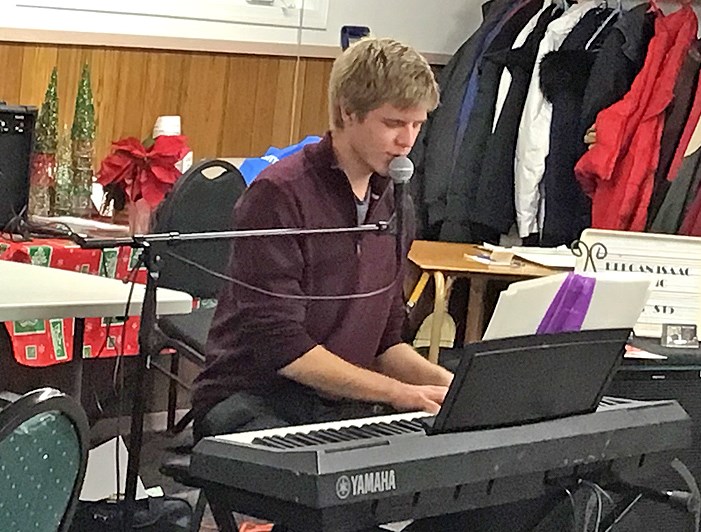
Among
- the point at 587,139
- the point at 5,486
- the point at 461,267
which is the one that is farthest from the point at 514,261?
the point at 5,486

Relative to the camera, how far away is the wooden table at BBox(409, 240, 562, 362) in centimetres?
348

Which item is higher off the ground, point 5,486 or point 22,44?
point 22,44

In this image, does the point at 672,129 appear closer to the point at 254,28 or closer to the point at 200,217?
the point at 254,28

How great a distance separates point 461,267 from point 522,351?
5.26 feet

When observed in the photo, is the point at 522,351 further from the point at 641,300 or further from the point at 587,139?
the point at 587,139

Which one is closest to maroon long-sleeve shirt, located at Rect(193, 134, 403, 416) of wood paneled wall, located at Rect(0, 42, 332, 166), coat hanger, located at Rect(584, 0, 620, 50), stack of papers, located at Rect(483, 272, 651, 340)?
stack of papers, located at Rect(483, 272, 651, 340)

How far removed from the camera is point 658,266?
126 inches

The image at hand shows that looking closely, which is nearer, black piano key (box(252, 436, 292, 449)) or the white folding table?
black piano key (box(252, 436, 292, 449))

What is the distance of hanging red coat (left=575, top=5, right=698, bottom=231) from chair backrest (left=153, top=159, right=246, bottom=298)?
50.4 inches

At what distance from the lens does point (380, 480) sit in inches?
70.2

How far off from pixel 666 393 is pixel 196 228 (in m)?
1.29

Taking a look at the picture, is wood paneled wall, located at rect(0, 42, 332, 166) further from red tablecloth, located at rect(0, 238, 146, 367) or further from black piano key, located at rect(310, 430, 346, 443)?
black piano key, located at rect(310, 430, 346, 443)

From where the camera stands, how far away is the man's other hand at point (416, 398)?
2.27 m

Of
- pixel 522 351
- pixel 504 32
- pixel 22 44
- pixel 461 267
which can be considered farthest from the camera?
pixel 504 32
